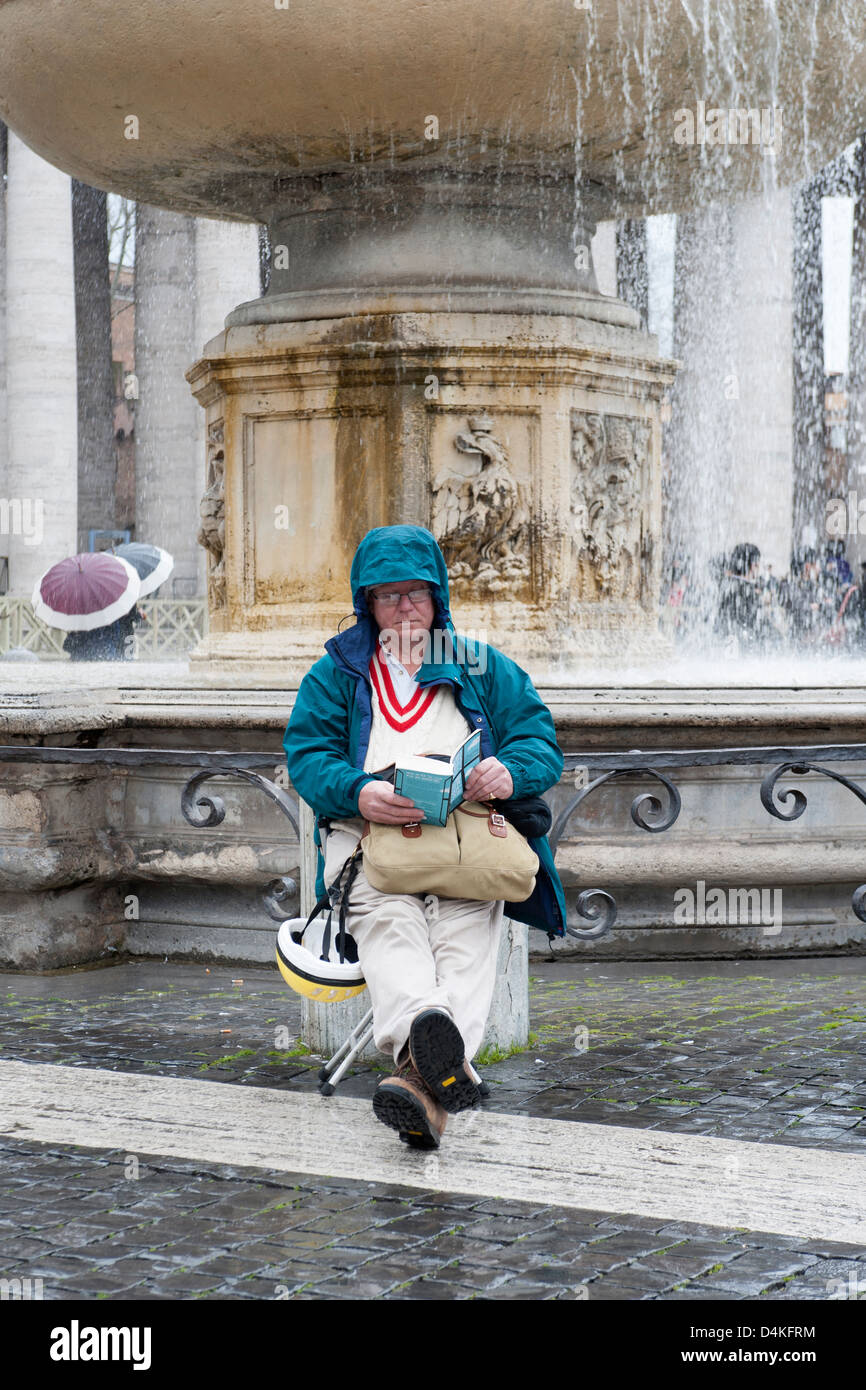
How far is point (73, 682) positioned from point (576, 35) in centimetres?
396

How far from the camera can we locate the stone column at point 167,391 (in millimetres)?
31859

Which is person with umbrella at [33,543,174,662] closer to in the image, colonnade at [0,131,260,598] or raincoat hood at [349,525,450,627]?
raincoat hood at [349,525,450,627]

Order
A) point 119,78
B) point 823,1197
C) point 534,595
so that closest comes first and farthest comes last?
1. point 823,1197
2. point 119,78
3. point 534,595

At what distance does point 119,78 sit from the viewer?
7.80 metres

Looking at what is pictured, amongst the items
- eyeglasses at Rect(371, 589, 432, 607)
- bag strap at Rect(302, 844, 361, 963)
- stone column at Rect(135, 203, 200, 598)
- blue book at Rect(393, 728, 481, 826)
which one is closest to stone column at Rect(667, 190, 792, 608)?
stone column at Rect(135, 203, 200, 598)

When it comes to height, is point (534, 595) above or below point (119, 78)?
below

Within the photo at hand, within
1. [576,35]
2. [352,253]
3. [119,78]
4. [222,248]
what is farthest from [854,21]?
[222,248]

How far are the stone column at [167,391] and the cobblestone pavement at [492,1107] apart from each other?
2536cm

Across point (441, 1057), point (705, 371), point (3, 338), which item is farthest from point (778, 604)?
point (3, 338)

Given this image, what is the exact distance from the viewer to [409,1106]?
446cm

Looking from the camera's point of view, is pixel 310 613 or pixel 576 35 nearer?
pixel 576 35
